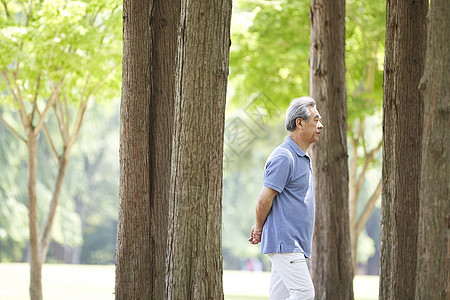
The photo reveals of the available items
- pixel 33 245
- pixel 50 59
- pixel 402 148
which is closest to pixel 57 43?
pixel 50 59

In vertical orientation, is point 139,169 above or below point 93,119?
below

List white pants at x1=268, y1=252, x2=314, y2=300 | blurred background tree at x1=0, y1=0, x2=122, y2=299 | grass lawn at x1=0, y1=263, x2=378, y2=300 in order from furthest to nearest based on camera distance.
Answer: grass lawn at x1=0, y1=263, x2=378, y2=300 → blurred background tree at x1=0, y1=0, x2=122, y2=299 → white pants at x1=268, y1=252, x2=314, y2=300

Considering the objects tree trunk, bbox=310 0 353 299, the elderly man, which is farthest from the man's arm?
tree trunk, bbox=310 0 353 299

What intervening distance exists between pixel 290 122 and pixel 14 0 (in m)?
8.21

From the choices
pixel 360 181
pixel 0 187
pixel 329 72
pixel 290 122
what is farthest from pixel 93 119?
pixel 290 122

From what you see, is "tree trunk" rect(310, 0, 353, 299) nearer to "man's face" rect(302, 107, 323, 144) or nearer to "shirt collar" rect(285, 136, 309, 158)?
"man's face" rect(302, 107, 323, 144)

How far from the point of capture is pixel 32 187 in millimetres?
12070

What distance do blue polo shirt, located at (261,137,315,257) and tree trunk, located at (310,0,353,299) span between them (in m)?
3.44

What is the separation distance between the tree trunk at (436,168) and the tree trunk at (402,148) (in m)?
1.32

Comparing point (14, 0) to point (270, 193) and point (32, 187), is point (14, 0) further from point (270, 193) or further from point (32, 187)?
point (270, 193)

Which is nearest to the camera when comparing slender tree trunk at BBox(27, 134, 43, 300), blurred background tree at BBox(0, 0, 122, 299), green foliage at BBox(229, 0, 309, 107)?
blurred background tree at BBox(0, 0, 122, 299)

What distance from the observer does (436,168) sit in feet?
15.2

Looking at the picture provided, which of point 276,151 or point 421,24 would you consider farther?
point 421,24

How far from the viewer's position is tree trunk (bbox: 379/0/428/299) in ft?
19.7
